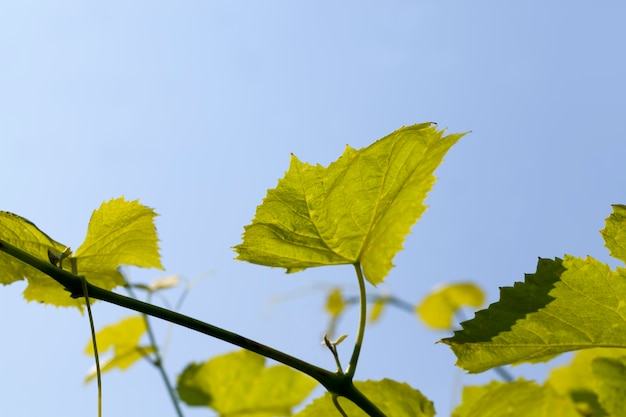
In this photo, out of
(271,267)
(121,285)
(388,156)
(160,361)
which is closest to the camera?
(388,156)

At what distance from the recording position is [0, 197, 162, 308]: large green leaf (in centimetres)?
100

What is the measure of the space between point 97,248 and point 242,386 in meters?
0.90

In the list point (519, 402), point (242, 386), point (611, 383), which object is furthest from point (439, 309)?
point (611, 383)

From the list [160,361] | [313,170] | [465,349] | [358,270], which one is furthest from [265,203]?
[160,361]

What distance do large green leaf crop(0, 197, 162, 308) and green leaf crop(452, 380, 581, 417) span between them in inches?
23.0

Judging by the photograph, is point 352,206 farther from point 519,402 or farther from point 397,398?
point 519,402

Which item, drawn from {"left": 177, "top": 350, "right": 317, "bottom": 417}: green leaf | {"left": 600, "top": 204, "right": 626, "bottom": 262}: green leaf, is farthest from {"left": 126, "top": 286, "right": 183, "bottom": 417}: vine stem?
{"left": 600, "top": 204, "right": 626, "bottom": 262}: green leaf

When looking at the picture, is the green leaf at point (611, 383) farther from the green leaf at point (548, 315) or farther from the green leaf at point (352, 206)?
the green leaf at point (352, 206)

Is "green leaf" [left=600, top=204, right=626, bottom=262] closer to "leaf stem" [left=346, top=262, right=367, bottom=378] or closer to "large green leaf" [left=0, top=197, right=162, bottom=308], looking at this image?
"leaf stem" [left=346, top=262, right=367, bottom=378]

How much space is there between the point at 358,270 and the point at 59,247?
439 millimetres

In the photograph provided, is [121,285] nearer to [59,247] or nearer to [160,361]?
[59,247]

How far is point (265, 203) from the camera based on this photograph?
3.10 feet

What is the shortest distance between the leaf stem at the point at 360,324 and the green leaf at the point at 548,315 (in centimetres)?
11

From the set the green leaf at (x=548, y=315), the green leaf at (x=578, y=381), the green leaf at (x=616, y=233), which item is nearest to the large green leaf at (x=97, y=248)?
the green leaf at (x=548, y=315)
